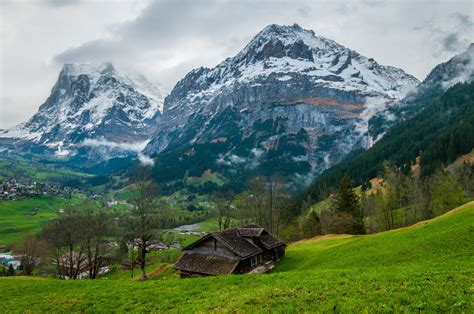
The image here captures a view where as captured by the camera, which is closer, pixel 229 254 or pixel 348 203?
pixel 229 254

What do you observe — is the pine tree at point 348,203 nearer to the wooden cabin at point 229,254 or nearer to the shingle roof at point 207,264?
the wooden cabin at point 229,254

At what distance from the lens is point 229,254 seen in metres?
56.0

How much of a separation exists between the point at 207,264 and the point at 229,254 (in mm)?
3830

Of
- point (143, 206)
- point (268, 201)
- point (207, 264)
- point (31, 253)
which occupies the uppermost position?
point (143, 206)

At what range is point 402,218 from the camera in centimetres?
9675

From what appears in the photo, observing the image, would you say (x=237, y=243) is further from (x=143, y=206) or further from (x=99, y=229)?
(x=99, y=229)

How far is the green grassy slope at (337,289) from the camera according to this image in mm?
16406

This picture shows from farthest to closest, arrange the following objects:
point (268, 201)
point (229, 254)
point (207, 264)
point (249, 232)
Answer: point (268, 201) < point (249, 232) < point (229, 254) < point (207, 264)

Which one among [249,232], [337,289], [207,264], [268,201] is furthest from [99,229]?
[337,289]

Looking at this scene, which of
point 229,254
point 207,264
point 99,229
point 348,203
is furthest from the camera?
point 348,203

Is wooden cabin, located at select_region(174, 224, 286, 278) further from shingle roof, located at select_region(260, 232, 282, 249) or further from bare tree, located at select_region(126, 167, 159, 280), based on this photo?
bare tree, located at select_region(126, 167, 159, 280)

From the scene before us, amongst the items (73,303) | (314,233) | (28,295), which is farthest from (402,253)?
(314,233)

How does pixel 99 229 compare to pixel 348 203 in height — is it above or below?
below

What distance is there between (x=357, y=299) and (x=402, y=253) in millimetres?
21872
